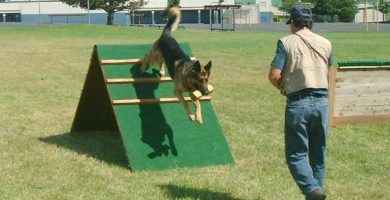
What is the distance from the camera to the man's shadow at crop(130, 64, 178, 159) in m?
7.68

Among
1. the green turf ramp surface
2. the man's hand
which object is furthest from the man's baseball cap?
the green turf ramp surface

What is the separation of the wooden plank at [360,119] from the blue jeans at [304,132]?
17.2 ft

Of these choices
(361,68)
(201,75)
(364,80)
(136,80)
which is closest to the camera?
(201,75)

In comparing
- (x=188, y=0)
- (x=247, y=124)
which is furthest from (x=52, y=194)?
(x=188, y=0)

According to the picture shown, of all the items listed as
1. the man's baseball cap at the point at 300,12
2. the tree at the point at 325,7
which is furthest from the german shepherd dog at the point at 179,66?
the tree at the point at 325,7

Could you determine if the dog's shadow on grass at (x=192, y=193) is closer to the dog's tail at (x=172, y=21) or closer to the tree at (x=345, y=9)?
the dog's tail at (x=172, y=21)

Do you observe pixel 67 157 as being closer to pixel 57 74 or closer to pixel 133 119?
pixel 133 119

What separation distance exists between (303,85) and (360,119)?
19.5 feet

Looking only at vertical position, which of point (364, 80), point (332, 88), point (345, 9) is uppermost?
point (345, 9)

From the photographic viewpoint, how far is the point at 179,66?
7242 millimetres

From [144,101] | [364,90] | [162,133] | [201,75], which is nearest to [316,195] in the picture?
[201,75]

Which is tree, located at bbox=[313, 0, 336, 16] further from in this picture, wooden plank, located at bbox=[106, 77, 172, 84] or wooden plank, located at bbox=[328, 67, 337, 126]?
wooden plank, located at bbox=[106, 77, 172, 84]

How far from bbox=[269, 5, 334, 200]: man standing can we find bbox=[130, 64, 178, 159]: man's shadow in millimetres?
2473

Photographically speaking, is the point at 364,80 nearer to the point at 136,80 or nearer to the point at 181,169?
the point at 136,80
